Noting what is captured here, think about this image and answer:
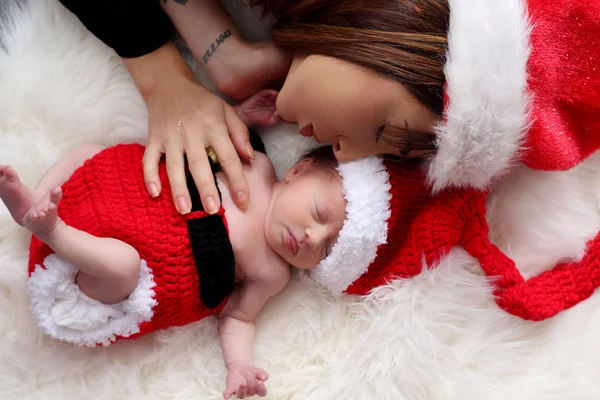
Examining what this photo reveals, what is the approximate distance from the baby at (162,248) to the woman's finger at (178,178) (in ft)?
0.06

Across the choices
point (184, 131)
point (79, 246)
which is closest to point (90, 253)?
point (79, 246)

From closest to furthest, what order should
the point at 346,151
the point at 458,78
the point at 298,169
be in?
the point at 458,78 → the point at 346,151 → the point at 298,169

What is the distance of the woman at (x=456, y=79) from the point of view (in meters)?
0.73

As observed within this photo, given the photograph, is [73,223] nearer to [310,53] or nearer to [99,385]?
[99,385]

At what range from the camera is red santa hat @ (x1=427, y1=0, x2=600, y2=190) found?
0.73 m

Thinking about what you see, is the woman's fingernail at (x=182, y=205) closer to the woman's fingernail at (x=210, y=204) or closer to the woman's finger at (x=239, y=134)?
the woman's fingernail at (x=210, y=204)

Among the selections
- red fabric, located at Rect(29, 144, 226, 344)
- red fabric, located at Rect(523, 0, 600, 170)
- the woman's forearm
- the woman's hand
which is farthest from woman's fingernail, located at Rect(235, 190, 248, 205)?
red fabric, located at Rect(523, 0, 600, 170)

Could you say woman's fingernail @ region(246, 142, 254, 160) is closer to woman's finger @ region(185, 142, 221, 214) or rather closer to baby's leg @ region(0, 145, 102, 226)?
woman's finger @ region(185, 142, 221, 214)

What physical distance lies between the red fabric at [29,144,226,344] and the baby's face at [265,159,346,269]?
157 millimetres

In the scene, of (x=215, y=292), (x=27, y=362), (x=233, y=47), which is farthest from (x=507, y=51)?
(x=27, y=362)

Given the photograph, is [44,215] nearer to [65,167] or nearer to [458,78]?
[65,167]

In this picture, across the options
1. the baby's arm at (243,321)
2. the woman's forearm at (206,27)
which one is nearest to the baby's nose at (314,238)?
the baby's arm at (243,321)

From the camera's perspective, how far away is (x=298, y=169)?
100 cm

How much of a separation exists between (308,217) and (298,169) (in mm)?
108
